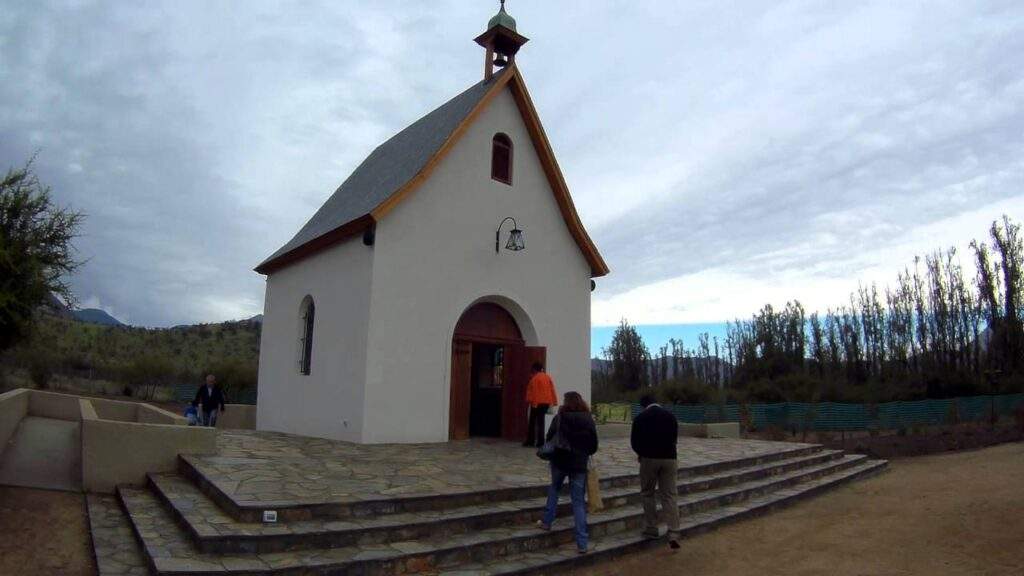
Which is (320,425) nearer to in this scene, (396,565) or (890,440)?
(396,565)

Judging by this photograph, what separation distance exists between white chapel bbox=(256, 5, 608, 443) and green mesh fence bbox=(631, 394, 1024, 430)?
59.9 feet

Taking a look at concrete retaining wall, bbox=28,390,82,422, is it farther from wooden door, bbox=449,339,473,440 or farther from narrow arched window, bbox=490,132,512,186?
narrow arched window, bbox=490,132,512,186

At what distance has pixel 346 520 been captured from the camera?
6672mm

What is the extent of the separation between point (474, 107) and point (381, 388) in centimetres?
590

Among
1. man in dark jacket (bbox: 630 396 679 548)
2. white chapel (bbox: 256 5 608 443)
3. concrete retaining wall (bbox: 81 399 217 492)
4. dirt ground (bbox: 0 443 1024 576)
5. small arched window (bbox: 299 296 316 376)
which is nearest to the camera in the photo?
dirt ground (bbox: 0 443 1024 576)

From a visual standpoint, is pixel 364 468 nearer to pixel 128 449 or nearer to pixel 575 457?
pixel 128 449

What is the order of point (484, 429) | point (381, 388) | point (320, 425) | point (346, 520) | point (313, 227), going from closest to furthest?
point (346, 520)
point (381, 388)
point (320, 425)
point (484, 429)
point (313, 227)

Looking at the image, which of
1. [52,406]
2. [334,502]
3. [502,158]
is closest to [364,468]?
[334,502]

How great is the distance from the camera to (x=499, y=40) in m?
15.2

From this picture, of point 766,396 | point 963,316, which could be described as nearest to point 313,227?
point 766,396

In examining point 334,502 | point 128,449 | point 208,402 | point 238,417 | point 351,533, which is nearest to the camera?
point 351,533

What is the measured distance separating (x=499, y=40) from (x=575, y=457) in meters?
11.1

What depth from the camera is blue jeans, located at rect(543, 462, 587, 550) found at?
707 cm

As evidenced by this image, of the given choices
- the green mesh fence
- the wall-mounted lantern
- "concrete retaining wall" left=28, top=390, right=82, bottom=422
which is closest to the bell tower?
the wall-mounted lantern
